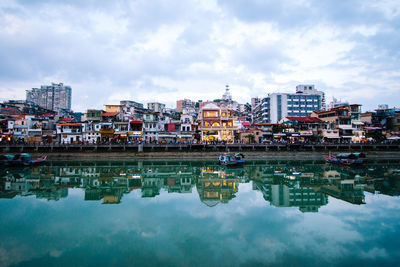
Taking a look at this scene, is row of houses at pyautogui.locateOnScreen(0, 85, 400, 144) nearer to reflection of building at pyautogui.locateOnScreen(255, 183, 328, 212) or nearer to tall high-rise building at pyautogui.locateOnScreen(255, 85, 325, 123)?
tall high-rise building at pyautogui.locateOnScreen(255, 85, 325, 123)

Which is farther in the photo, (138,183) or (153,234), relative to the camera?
(138,183)

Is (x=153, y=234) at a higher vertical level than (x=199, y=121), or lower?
lower

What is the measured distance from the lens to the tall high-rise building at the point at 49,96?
396ft

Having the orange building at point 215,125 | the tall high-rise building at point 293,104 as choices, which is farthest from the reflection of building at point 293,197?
the tall high-rise building at point 293,104

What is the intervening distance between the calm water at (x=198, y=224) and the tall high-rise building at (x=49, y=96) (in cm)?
11609

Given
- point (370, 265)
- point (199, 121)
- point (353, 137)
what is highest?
point (199, 121)

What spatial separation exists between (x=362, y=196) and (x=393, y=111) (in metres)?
56.6

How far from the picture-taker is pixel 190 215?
1422 centimetres

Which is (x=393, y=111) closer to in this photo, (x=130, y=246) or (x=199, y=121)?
(x=199, y=121)

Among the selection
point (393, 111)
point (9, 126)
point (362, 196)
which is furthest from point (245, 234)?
point (393, 111)

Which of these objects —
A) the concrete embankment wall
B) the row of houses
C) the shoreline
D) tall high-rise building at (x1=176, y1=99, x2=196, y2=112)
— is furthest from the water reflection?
tall high-rise building at (x1=176, y1=99, x2=196, y2=112)

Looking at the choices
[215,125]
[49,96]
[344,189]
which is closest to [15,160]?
[215,125]

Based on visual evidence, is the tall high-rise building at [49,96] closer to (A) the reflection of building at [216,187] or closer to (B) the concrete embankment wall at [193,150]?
(B) the concrete embankment wall at [193,150]

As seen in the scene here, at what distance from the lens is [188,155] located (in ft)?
140
